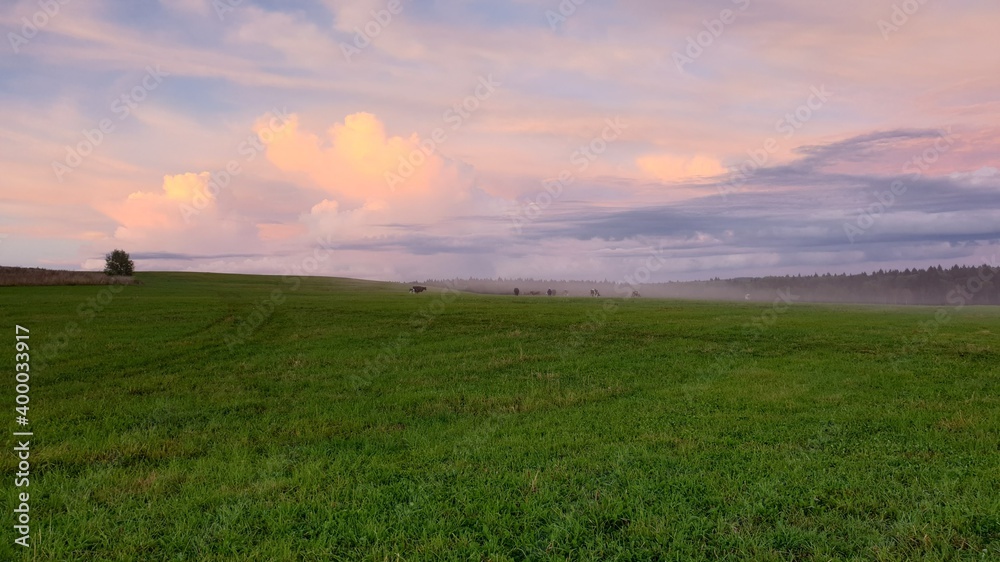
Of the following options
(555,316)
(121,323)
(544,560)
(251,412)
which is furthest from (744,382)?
(121,323)

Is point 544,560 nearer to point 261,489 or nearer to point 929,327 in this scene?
point 261,489

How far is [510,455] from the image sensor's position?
42.2 ft

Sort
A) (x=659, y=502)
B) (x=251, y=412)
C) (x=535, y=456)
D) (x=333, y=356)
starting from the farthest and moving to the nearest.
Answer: (x=333, y=356) < (x=251, y=412) < (x=535, y=456) < (x=659, y=502)

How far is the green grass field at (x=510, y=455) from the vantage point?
29.0 feet

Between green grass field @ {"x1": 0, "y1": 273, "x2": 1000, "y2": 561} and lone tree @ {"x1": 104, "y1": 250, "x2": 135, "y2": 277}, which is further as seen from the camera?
lone tree @ {"x1": 104, "y1": 250, "x2": 135, "y2": 277}

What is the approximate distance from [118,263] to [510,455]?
12542cm

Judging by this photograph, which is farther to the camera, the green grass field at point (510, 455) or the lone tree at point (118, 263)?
the lone tree at point (118, 263)

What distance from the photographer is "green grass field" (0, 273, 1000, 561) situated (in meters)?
8.85

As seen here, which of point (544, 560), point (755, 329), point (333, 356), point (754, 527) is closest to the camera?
point (544, 560)

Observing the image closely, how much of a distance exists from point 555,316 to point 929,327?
27.7 meters

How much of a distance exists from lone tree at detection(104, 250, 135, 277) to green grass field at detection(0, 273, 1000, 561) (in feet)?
317

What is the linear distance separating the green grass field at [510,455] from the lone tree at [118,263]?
96.7m

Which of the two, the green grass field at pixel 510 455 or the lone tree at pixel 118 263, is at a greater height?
the lone tree at pixel 118 263

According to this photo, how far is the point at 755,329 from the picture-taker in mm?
38812
